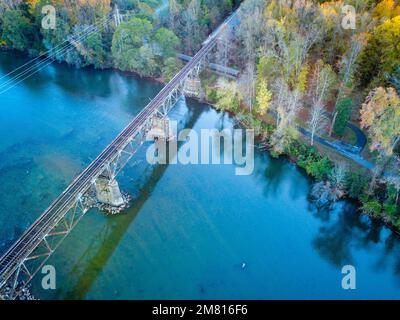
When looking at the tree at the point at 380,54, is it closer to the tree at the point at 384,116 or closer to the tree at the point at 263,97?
the tree at the point at 384,116

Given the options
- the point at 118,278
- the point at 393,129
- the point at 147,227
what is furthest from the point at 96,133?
the point at 393,129

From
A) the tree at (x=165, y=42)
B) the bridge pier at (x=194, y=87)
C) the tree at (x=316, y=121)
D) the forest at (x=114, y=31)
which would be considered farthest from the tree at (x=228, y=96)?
the tree at (x=165, y=42)

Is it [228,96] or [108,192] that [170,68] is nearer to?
[228,96]

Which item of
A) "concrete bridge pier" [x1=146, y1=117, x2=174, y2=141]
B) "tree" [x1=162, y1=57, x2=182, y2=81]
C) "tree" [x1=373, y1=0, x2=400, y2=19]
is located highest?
"tree" [x1=373, y1=0, x2=400, y2=19]

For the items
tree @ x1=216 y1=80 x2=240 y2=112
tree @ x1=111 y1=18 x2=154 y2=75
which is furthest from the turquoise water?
tree @ x1=111 y1=18 x2=154 y2=75

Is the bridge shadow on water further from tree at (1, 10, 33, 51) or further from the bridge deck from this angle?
tree at (1, 10, 33, 51)

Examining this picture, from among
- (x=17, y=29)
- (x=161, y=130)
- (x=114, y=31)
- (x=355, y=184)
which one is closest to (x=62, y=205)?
(x=161, y=130)
